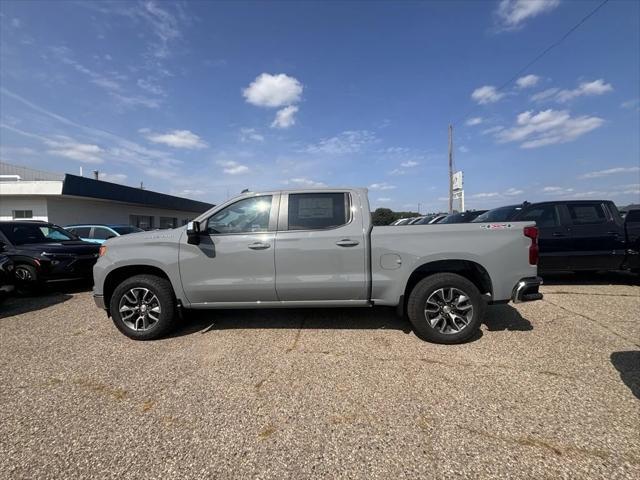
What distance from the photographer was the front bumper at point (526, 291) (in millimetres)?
3588

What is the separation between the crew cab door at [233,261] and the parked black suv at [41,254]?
480 centimetres

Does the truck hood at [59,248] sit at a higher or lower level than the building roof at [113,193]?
lower

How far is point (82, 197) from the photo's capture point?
709 inches

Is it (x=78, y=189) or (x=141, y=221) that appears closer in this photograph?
(x=78, y=189)

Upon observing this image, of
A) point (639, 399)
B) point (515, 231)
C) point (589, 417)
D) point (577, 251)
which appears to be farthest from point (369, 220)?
point (577, 251)

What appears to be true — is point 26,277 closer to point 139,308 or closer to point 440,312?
point 139,308

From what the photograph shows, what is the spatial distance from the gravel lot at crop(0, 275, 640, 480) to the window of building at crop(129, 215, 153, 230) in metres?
23.6

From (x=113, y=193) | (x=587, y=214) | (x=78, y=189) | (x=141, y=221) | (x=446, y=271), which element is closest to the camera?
(x=446, y=271)

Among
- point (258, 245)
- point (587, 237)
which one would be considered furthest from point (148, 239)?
point (587, 237)

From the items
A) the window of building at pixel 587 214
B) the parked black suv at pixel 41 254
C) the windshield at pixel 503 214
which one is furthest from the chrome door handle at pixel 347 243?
the parked black suv at pixel 41 254

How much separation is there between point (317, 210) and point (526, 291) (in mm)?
2697

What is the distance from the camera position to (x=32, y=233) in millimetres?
7496

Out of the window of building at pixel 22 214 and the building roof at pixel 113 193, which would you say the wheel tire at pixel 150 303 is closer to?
the building roof at pixel 113 193

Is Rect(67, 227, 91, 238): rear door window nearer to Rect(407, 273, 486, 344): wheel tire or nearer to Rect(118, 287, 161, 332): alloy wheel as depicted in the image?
Rect(118, 287, 161, 332): alloy wheel
